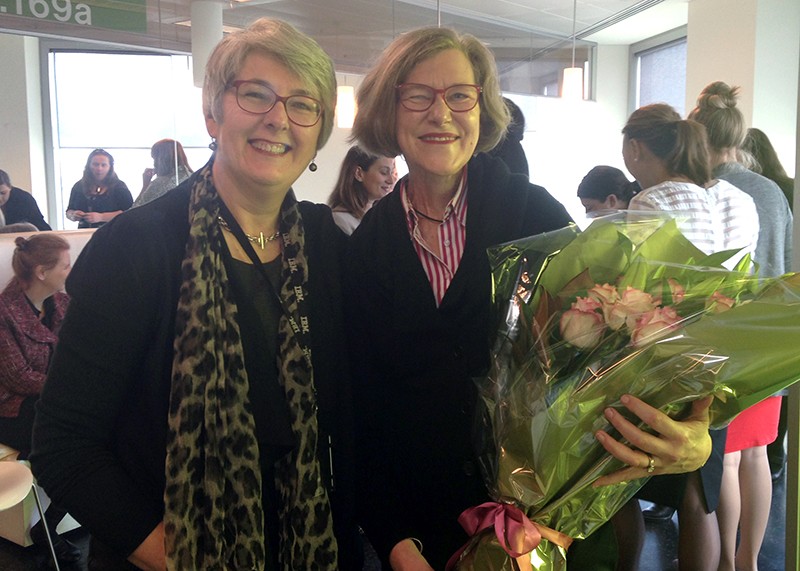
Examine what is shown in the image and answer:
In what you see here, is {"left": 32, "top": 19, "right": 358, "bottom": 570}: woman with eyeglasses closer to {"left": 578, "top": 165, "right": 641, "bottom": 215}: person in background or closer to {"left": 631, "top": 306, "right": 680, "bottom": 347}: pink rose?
{"left": 631, "top": 306, "right": 680, "bottom": 347}: pink rose

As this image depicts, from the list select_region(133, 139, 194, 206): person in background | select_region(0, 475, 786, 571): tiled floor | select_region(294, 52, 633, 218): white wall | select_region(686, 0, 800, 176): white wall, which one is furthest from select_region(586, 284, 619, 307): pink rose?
select_region(294, 52, 633, 218): white wall

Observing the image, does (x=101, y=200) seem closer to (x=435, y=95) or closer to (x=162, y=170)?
(x=162, y=170)

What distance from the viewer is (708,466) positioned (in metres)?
1.80

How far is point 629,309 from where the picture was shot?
916mm

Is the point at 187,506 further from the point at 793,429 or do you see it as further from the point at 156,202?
the point at 793,429

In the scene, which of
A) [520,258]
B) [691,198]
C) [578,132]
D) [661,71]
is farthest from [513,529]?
[661,71]

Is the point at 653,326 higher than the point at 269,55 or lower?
lower

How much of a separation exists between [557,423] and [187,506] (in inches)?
25.1

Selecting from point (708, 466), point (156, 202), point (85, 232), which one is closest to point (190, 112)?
point (85, 232)

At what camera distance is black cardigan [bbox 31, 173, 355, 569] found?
112cm

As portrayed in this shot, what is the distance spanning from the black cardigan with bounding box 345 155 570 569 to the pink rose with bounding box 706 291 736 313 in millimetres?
465

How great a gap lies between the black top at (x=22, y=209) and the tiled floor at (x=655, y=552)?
178 centimetres

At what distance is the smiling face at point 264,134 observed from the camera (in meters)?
1.22

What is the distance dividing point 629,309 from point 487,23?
739 cm
